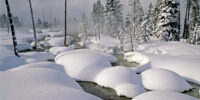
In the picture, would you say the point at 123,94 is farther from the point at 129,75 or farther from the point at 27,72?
the point at 27,72

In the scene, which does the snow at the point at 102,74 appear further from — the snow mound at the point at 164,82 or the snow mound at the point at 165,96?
the snow mound at the point at 165,96

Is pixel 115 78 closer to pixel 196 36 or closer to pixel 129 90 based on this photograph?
pixel 129 90

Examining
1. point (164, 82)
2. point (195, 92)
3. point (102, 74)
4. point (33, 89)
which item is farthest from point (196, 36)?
point (33, 89)

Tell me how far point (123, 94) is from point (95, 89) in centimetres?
209

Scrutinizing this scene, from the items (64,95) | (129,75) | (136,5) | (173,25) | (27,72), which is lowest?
(129,75)

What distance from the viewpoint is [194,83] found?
9648 mm

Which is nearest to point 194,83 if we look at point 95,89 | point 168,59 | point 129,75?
point 168,59

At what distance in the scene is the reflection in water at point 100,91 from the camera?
7.80 metres

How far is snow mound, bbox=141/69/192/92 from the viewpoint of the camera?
834cm

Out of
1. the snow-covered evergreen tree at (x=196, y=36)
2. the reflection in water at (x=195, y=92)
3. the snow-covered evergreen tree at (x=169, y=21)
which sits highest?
the snow-covered evergreen tree at (x=169, y=21)

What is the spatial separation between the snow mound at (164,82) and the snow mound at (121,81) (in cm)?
68

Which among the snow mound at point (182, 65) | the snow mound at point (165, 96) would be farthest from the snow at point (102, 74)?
the snow mound at point (182, 65)

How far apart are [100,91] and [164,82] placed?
4.24m

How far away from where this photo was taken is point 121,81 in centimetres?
871
